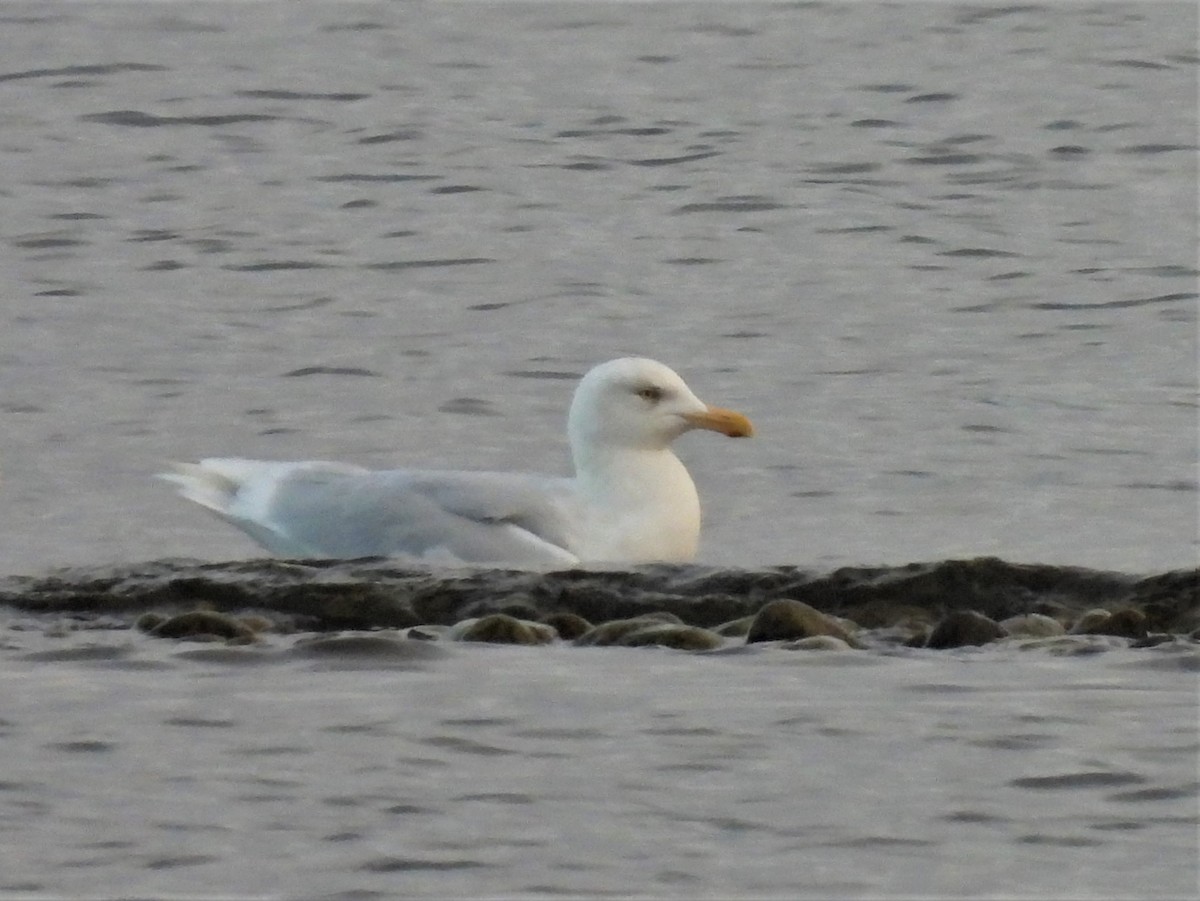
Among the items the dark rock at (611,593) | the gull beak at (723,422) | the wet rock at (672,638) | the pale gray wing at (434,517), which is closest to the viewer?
the wet rock at (672,638)

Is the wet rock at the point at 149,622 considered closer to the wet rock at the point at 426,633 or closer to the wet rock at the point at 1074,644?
the wet rock at the point at 426,633

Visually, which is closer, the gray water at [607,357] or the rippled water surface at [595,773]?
the rippled water surface at [595,773]

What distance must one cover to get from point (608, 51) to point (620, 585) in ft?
36.9

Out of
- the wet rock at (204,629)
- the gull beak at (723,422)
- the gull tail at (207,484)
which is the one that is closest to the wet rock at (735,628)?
the wet rock at (204,629)

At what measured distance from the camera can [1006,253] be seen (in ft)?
50.2

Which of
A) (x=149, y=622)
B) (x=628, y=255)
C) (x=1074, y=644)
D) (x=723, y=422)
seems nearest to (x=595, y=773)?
(x=1074, y=644)

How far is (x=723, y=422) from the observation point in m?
10.3

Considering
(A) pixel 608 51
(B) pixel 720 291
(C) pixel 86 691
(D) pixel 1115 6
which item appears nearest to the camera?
(C) pixel 86 691

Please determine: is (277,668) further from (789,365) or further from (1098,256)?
(1098,256)

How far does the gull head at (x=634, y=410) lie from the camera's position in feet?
34.2

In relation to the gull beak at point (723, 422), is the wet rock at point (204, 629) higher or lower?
lower

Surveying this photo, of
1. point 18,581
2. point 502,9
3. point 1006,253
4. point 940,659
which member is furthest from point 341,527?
point 502,9

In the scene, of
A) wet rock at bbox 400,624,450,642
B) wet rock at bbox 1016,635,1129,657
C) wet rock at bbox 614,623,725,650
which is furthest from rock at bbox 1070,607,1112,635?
wet rock at bbox 400,624,450,642

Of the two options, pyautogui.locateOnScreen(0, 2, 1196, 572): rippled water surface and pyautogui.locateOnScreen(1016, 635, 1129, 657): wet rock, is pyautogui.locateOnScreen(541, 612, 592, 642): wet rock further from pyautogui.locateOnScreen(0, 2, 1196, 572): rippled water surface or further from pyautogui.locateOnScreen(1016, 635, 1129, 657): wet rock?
pyautogui.locateOnScreen(0, 2, 1196, 572): rippled water surface
